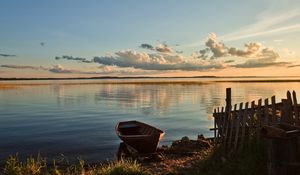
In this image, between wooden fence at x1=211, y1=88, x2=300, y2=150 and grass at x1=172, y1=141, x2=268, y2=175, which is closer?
grass at x1=172, y1=141, x2=268, y2=175

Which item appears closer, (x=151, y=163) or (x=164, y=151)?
(x=151, y=163)

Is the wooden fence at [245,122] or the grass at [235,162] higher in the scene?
the wooden fence at [245,122]

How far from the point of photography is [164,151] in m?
19.4

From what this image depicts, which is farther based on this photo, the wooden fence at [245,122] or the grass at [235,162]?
the wooden fence at [245,122]

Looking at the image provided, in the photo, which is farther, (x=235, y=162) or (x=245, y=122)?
(x=245, y=122)

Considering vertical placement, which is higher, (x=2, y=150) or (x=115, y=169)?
(x=115, y=169)

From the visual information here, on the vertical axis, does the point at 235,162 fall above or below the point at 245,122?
below

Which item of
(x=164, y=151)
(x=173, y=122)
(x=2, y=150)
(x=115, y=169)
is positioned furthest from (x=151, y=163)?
(x=173, y=122)

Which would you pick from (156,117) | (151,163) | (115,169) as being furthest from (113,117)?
(115,169)

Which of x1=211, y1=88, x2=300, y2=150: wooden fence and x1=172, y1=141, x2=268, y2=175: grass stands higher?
x1=211, y1=88, x2=300, y2=150: wooden fence

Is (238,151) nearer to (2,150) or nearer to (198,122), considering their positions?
(2,150)

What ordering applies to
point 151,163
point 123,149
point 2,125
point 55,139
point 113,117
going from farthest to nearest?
point 113,117
point 2,125
point 55,139
point 123,149
point 151,163

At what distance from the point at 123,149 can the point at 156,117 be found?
64.6ft

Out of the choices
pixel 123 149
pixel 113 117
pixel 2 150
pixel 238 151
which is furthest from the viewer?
pixel 113 117
